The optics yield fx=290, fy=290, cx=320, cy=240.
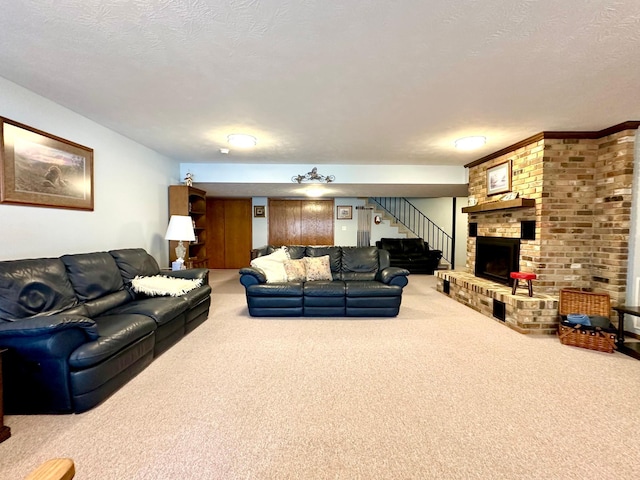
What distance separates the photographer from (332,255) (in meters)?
4.80

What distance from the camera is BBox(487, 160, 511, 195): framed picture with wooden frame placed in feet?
13.8

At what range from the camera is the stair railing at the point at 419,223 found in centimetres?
874

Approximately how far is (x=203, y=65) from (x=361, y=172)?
3853mm

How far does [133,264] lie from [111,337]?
152 cm

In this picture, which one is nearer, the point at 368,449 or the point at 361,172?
the point at 368,449

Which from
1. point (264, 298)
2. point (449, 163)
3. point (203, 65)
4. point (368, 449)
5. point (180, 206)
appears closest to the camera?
point (368, 449)

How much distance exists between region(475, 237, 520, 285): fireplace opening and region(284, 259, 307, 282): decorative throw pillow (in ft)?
9.72

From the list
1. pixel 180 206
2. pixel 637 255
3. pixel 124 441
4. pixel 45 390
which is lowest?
pixel 124 441

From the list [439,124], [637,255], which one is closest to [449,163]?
[439,124]

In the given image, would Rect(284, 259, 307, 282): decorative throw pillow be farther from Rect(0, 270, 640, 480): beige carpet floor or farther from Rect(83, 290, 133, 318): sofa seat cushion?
Rect(83, 290, 133, 318): sofa seat cushion

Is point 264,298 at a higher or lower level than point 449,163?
lower

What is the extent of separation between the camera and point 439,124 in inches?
131

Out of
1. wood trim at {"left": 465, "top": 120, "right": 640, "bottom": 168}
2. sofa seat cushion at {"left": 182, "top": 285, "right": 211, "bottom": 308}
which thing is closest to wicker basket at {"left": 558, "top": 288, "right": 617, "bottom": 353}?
wood trim at {"left": 465, "top": 120, "right": 640, "bottom": 168}

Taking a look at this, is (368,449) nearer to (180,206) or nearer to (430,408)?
(430,408)
